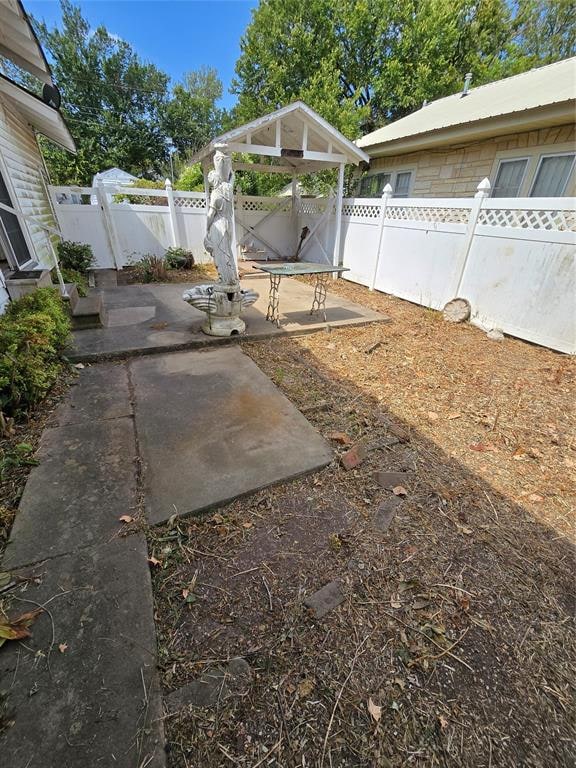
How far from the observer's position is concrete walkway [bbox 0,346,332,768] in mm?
1081

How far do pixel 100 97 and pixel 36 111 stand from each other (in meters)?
26.5

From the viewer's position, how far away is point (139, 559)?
162 centimetres

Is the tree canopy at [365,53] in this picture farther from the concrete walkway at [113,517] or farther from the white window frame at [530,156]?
the concrete walkway at [113,517]

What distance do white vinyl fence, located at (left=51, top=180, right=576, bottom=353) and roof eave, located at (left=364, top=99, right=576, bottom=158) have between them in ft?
5.93

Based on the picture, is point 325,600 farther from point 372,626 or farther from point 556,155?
point 556,155

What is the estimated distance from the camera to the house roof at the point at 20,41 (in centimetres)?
425

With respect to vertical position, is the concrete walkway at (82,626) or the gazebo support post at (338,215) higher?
the gazebo support post at (338,215)

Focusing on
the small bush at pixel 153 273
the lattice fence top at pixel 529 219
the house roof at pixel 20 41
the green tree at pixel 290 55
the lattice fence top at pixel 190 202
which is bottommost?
the small bush at pixel 153 273

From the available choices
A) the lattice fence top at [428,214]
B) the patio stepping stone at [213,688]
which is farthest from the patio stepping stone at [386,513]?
the lattice fence top at [428,214]

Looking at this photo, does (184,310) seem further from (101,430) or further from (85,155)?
(85,155)

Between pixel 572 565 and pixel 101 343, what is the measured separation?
4626 millimetres

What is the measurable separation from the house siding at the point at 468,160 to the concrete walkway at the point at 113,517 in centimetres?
738

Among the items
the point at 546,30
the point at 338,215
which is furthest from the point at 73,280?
the point at 546,30

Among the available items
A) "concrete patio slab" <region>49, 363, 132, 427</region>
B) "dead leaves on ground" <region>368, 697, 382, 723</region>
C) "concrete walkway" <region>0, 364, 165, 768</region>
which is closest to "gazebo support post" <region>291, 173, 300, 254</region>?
"concrete patio slab" <region>49, 363, 132, 427</region>
